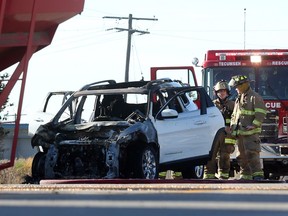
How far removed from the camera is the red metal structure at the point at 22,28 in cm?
894

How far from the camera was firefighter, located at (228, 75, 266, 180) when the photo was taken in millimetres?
10977

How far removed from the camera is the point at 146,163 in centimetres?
1037

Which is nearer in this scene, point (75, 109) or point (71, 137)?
point (71, 137)

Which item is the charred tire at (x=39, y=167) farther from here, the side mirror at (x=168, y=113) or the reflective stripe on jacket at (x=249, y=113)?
the reflective stripe on jacket at (x=249, y=113)

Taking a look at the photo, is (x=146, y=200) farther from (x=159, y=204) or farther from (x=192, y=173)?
(x=192, y=173)

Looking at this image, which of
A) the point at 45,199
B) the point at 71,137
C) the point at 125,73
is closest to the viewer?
the point at 45,199

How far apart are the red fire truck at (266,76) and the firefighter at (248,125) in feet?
10.3

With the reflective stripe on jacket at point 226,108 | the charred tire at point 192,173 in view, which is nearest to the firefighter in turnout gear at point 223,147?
the reflective stripe on jacket at point 226,108

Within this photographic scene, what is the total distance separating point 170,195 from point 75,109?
6.19 metres

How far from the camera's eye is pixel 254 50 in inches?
610

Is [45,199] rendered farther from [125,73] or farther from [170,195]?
[125,73]

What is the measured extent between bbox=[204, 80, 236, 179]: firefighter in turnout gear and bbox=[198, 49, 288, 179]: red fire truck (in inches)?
68.7

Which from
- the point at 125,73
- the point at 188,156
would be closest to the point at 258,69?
the point at 188,156

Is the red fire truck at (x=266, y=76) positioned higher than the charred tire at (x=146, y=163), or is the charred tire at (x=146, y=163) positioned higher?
the red fire truck at (x=266, y=76)
